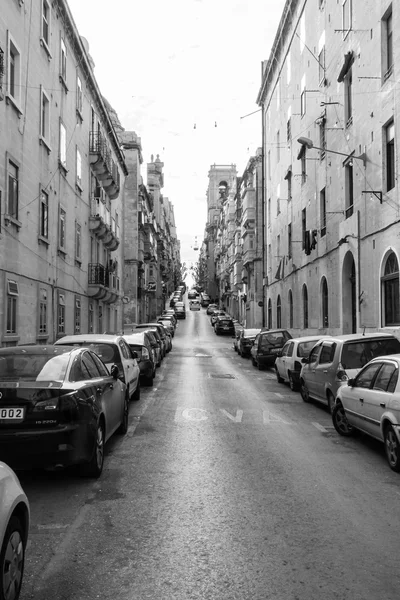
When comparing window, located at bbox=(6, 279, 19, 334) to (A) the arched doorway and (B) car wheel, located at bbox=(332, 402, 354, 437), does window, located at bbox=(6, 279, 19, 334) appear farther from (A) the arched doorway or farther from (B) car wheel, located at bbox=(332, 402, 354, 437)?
(A) the arched doorway

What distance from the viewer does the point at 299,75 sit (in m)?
32.6

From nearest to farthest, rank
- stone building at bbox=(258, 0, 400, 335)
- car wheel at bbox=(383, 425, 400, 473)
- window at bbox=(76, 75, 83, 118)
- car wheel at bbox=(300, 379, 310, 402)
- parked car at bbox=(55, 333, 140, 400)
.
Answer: car wheel at bbox=(383, 425, 400, 473)
parked car at bbox=(55, 333, 140, 400)
car wheel at bbox=(300, 379, 310, 402)
stone building at bbox=(258, 0, 400, 335)
window at bbox=(76, 75, 83, 118)

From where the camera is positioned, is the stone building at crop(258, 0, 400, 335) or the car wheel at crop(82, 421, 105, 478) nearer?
the car wheel at crop(82, 421, 105, 478)

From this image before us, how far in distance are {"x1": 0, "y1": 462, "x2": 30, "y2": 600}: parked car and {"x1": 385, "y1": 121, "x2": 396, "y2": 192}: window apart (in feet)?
52.2

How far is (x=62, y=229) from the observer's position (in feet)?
75.1

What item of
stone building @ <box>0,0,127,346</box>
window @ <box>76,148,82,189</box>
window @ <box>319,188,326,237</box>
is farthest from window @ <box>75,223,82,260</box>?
window @ <box>319,188,326,237</box>

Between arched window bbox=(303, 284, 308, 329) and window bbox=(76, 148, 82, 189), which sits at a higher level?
window bbox=(76, 148, 82, 189)

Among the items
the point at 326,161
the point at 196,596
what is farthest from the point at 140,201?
the point at 196,596

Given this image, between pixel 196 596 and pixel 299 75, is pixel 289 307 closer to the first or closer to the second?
pixel 299 75

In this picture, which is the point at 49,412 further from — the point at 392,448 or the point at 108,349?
the point at 108,349

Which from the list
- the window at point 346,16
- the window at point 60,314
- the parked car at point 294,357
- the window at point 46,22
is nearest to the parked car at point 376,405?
the parked car at point 294,357

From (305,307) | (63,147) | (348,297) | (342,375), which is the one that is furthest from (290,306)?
(342,375)

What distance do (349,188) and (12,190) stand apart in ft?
41.4

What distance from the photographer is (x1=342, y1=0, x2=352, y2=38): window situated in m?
21.9
